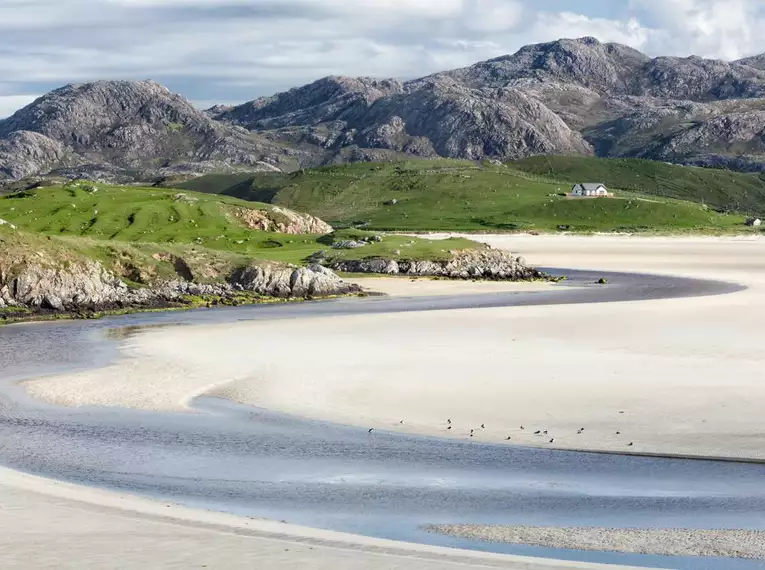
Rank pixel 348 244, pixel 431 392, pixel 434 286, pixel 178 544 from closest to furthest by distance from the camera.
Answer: pixel 178 544 → pixel 431 392 → pixel 434 286 → pixel 348 244

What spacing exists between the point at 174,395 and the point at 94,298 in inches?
1484

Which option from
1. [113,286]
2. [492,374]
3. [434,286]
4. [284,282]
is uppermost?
[113,286]

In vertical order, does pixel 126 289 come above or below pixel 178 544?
above

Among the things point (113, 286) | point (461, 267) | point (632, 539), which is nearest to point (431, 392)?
point (632, 539)

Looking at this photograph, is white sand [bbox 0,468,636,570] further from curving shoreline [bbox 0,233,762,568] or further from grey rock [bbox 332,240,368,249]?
grey rock [bbox 332,240,368,249]

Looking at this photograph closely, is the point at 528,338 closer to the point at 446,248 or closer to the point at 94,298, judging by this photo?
the point at 94,298

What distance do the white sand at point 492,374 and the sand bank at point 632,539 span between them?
8.08 metres

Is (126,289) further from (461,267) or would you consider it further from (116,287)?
(461,267)

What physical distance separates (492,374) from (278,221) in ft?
367

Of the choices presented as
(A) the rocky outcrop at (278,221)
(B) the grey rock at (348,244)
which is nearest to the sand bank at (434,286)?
(B) the grey rock at (348,244)

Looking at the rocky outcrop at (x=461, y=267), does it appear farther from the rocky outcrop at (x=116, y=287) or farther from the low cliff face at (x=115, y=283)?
the rocky outcrop at (x=116, y=287)

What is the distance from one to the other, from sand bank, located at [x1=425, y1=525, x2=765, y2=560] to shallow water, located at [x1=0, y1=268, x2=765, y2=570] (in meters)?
0.51

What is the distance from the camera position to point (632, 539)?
22.6 m

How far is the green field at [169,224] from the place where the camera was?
383 feet
